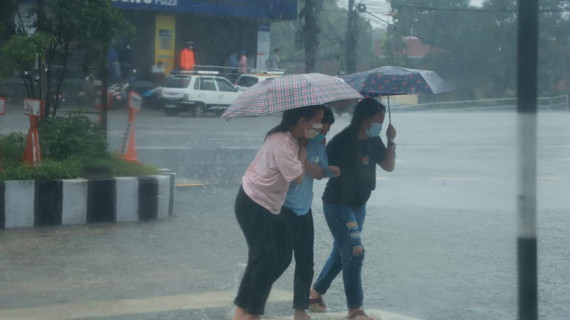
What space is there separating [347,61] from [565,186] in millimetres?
22075

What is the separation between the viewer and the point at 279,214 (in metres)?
5.80

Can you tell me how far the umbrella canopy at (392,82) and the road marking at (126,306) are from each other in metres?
1.72

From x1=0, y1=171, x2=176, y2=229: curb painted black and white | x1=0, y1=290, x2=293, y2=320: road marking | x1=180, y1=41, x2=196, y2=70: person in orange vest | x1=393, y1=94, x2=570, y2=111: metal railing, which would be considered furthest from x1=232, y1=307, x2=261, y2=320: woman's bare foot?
x1=393, y1=94, x2=570, y2=111: metal railing

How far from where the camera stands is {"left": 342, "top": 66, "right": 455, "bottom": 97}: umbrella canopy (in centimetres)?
642

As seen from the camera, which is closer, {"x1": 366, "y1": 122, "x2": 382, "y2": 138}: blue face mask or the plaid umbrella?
the plaid umbrella

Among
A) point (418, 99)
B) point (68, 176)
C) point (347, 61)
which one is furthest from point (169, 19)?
point (68, 176)

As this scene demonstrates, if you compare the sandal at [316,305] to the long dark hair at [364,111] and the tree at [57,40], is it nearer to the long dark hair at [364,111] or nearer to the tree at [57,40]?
the long dark hair at [364,111]

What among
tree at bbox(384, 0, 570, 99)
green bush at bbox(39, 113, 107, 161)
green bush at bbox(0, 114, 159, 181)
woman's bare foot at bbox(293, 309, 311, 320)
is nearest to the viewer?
woman's bare foot at bbox(293, 309, 311, 320)

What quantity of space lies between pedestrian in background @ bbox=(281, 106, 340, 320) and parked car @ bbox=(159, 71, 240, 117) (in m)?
22.5

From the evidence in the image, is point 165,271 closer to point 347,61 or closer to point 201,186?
point 201,186

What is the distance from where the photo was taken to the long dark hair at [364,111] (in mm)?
6211

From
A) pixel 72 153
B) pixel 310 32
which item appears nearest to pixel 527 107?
pixel 72 153

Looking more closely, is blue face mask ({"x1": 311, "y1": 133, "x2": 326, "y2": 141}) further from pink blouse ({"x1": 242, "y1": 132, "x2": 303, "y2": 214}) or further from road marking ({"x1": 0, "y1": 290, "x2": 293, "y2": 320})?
road marking ({"x1": 0, "y1": 290, "x2": 293, "y2": 320})

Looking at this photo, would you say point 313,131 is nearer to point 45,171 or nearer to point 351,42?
point 45,171
